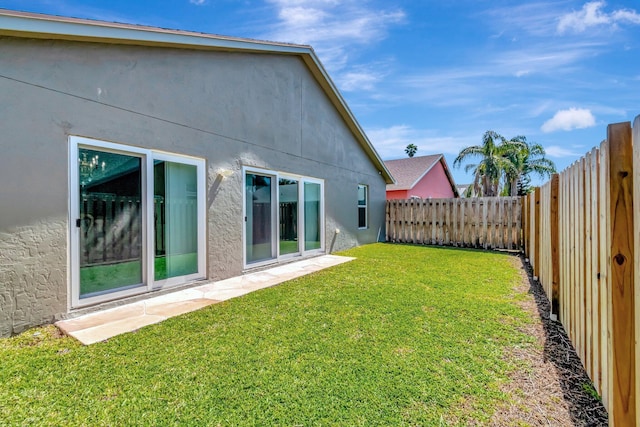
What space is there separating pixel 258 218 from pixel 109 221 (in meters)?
A: 3.14

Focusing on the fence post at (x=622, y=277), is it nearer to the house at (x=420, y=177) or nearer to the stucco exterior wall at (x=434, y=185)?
the house at (x=420, y=177)

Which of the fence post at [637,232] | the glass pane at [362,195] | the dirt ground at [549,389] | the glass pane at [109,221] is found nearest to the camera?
the fence post at [637,232]

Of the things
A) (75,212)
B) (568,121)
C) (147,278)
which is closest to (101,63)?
(75,212)

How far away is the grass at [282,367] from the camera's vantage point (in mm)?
2186

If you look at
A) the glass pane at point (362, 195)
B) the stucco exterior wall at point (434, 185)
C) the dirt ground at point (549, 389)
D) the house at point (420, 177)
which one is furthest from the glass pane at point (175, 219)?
the stucco exterior wall at point (434, 185)

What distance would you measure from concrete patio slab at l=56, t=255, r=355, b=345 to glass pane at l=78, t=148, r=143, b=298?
0.45m

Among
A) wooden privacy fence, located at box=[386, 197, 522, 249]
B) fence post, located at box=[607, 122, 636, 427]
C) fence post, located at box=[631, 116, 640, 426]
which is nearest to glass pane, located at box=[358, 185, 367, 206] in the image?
wooden privacy fence, located at box=[386, 197, 522, 249]

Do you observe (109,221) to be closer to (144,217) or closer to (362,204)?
(144,217)

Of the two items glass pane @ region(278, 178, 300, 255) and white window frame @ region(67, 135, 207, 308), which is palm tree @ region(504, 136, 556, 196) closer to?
glass pane @ region(278, 178, 300, 255)

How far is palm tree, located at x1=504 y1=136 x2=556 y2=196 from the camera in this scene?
22.2 metres

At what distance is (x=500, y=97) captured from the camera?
17.1 meters

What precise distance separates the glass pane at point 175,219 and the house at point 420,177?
16.1m

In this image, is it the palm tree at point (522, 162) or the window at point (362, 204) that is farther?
the palm tree at point (522, 162)

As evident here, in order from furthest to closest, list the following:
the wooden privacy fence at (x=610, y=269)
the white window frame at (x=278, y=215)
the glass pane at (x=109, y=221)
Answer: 1. the white window frame at (x=278, y=215)
2. the glass pane at (x=109, y=221)
3. the wooden privacy fence at (x=610, y=269)
